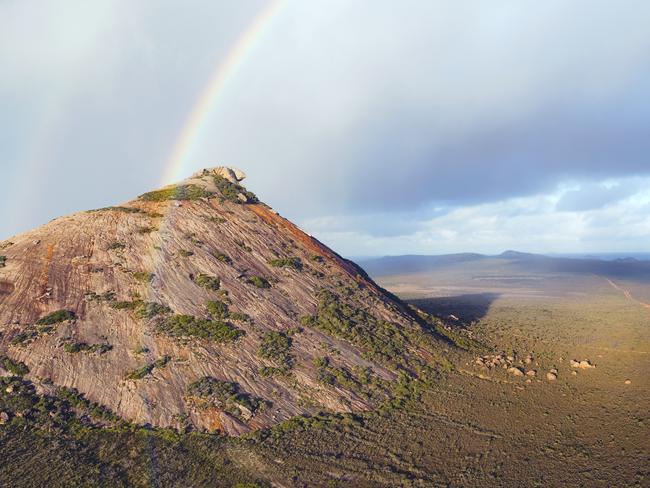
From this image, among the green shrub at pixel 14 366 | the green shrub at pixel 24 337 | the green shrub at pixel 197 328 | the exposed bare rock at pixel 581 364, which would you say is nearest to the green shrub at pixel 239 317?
the green shrub at pixel 197 328

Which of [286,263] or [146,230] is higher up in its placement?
[146,230]

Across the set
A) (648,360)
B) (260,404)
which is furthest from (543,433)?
(648,360)

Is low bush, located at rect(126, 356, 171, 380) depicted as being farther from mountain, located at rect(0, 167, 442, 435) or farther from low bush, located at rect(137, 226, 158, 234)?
low bush, located at rect(137, 226, 158, 234)

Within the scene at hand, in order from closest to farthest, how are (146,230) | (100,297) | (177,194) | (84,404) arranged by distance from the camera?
(84,404) → (100,297) → (146,230) → (177,194)

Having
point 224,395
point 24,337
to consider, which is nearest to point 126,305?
point 24,337

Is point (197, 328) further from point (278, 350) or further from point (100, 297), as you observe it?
point (100, 297)

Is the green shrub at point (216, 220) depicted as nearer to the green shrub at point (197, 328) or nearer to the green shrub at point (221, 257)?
the green shrub at point (221, 257)

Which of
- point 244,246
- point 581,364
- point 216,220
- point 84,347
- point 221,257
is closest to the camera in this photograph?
point 84,347
